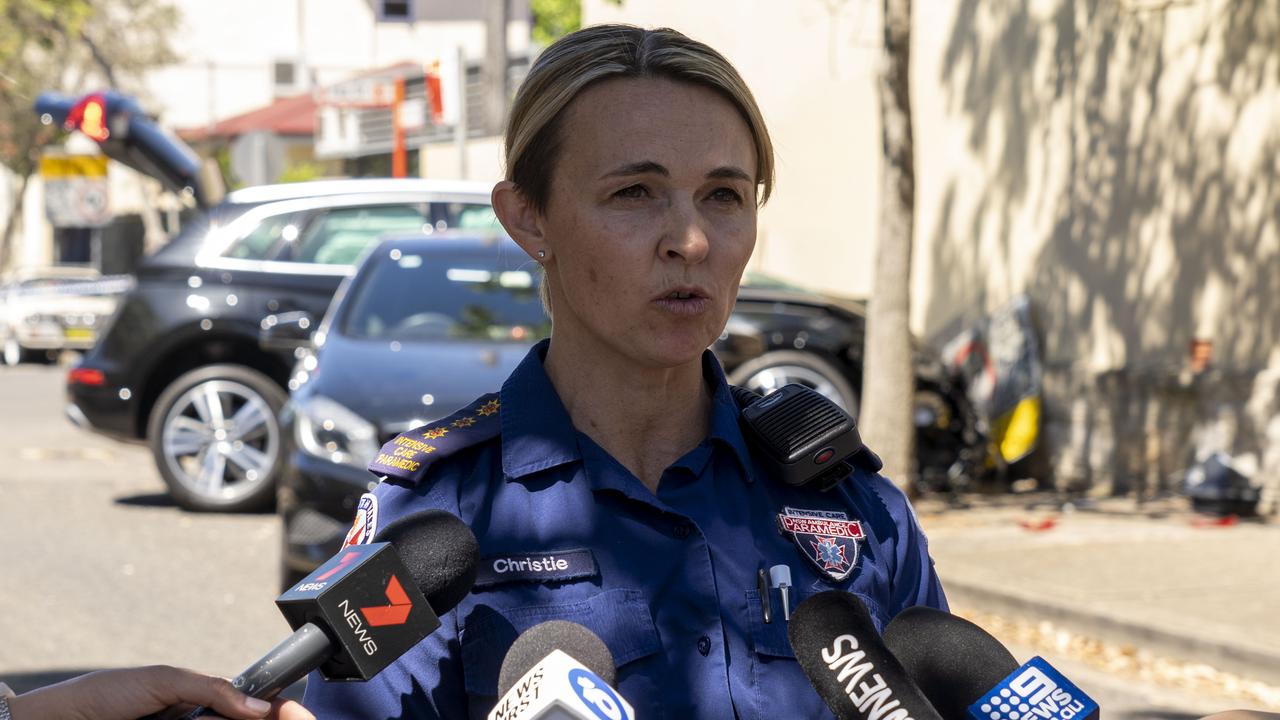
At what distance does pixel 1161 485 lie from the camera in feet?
37.9

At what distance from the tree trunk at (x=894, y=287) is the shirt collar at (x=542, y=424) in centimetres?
806

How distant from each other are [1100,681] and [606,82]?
541cm

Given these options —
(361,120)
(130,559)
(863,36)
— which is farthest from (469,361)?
(361,120)

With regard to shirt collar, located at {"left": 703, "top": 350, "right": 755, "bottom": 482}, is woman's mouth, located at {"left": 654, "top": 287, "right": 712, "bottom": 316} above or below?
above

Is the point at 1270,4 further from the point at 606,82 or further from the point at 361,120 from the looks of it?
the point at 361,120

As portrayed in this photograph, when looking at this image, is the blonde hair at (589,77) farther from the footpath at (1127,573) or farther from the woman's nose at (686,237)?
the footpath at (1127,573)

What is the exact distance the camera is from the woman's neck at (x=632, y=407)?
7.00ft

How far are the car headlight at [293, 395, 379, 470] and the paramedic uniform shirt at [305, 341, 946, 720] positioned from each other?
5.78 meters

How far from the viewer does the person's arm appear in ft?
5.31

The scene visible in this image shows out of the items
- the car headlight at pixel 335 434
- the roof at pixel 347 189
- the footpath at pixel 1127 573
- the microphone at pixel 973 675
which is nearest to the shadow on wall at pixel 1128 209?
the footpath at pixel 1127 573

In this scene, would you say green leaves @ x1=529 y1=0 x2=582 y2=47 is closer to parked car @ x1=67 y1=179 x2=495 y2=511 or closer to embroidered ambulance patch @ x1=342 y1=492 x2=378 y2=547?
parked car @ x1=67 y1=179 x2=495 y2=511

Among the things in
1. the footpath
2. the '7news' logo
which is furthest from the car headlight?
the '7news' logo

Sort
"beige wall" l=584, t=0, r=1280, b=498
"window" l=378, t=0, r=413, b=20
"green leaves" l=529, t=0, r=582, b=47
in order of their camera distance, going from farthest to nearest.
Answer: "green leaves" l=529, t=0, r=582, b=47 → "window" l=378, t=0, r=413, b=20 → "beige wall" l=584, t=0, r=1280, b=498

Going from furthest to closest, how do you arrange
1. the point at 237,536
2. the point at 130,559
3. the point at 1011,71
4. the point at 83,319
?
1. the point at 83,319
2. the point at 1011,71
3. the point at 237,536
4. the point at 130,559
